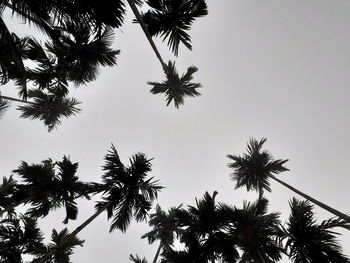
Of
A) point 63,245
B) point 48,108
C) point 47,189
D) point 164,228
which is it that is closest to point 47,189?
point 47,189

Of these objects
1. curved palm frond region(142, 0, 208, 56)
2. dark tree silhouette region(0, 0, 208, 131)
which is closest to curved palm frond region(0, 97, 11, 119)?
dark tree silhouette region(0, 0, 208, 131)

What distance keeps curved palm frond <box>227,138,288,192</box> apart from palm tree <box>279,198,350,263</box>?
557cm

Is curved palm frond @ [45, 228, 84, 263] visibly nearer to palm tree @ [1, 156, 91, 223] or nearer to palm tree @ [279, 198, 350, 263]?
palm tree @ [1, 156, 91, 223]

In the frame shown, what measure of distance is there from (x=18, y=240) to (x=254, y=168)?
41.3ft

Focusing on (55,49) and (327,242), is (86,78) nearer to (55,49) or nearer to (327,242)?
(55,49)

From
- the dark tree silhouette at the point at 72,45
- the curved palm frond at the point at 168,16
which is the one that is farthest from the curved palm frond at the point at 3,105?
the curved palm frond at the point at 168,16

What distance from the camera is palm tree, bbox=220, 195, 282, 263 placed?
34.8 feet

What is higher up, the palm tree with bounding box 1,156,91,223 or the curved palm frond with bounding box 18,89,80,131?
the curved palm frond with bounding box 18,89,80,131

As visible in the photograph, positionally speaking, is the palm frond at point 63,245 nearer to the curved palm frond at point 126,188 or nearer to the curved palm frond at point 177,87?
the curved palm frond at point 126,188

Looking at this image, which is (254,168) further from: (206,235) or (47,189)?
(47,189)

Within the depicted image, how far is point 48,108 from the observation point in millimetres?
17000

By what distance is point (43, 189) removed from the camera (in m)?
13.1

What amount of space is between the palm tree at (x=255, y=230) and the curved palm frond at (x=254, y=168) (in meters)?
3.66

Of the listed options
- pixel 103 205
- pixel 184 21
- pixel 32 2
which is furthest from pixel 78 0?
pixel 103 205
